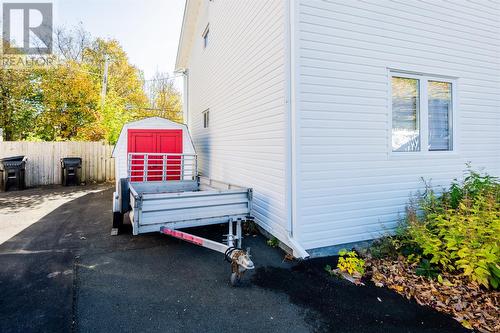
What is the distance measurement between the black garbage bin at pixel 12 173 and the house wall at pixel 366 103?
11068 millimetres

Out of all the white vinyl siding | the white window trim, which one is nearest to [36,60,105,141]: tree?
the white window trim

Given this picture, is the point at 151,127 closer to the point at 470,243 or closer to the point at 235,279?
the point at 235,279

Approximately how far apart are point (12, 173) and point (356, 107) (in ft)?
38.7

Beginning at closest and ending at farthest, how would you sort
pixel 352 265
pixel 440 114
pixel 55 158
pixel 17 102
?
pixel 352 265, pixel 440 114, pixel 55 158, pixel 17 102

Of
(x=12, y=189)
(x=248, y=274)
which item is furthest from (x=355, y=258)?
(x=12, y=189)

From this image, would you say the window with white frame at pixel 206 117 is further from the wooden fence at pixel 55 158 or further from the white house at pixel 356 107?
the wooden fence at pixel 55 158

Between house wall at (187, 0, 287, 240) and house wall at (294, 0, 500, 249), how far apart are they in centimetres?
40

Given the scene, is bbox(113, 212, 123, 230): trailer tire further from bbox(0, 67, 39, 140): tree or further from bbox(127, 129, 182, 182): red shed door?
bbox(0, 67, 39, 140): tree

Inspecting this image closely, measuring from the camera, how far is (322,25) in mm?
4062

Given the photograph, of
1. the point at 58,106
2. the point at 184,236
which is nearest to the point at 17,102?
the point at 58,106

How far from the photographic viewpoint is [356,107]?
432 centimetres

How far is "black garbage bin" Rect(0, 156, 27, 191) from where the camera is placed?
9.90 metres

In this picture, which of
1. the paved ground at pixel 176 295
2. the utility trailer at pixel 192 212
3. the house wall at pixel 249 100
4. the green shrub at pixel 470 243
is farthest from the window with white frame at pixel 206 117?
the green shrub at pixel 470 243

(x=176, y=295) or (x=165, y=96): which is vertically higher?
(x=165, y=96)
